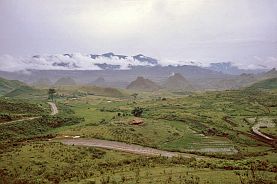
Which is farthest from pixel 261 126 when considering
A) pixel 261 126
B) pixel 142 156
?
pixel 142 156

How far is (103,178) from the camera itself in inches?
1747

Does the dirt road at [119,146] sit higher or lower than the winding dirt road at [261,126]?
higher

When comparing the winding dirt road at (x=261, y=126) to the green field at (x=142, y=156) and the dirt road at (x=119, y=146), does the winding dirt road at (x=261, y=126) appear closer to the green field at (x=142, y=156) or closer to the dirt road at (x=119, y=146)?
the green field at (x=142, y=156)

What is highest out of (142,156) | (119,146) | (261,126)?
(142,156)

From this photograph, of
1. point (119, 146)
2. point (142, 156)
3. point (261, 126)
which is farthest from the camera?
point (261, 126)

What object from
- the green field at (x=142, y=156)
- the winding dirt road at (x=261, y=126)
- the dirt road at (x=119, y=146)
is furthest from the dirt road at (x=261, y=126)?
the dirt road at (x=119, y=146)

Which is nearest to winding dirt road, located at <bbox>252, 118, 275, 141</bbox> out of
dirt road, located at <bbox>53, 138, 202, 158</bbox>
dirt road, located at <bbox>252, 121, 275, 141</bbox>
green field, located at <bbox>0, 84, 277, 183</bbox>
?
dirt road, located at <bbox>252, 121, 275, 141</bbox>

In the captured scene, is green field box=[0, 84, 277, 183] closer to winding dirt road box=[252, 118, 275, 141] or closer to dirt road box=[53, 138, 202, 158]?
winding dirt road box=[252, 118, 275, 141]

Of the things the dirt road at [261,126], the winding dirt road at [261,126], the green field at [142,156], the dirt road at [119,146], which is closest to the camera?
the green field at [142,156]

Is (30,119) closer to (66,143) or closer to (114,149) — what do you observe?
(66,143)

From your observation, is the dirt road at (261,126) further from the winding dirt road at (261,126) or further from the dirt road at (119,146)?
the dirt road at (119,146)

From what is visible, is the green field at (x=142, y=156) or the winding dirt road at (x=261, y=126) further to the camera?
the winding dirt road at (x=261, y=126)

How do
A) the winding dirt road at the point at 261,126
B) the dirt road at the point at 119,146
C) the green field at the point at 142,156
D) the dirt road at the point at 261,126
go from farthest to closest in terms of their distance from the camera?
the dirt road at the point at 261,126, the winding dirt road at the point at 261,126, the dirt road at the point at 119,146, the green field at the point at 142,156

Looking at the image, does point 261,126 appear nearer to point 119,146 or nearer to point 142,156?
point 119,146
